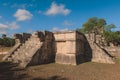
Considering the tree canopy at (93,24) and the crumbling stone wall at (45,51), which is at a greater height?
the tree canopy at (93,24)

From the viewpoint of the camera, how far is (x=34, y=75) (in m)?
7.52

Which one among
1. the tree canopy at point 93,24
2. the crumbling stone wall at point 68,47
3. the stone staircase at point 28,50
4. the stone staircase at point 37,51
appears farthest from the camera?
the tree canopy at point 93,24

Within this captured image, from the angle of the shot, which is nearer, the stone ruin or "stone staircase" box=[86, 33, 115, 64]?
the stone ruin

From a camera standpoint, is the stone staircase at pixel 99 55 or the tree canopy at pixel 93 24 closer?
the stone staircase at pixel 99 55

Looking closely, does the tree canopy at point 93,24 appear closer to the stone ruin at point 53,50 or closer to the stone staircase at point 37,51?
the stone ruin at point 53,50

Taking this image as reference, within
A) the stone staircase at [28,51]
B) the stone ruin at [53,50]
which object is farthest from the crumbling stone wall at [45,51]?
the stone staircase at [28,51]

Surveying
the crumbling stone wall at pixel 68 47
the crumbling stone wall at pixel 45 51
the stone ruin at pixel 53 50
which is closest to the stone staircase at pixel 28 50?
the stone ruin at pixel 53 50

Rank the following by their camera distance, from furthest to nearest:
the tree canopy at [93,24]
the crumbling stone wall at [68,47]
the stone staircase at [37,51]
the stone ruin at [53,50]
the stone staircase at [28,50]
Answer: the tree canopy at [93,24] → the crumbling stone wall at [68,47] → the stone ruin at [53,50] → the stone staircase at [28,50] → the stone staircase at [37,51]

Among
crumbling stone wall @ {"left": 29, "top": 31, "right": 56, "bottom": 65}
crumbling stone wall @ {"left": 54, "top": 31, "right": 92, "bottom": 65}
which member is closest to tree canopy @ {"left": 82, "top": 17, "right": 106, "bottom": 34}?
crumbling stone wall @ {"left": 54, "top": 31, "right": 92, "bottom": 65}

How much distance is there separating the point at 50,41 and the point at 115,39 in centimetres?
2425

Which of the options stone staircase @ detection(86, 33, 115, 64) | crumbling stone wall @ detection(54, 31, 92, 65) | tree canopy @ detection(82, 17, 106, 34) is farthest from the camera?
tree canopy @ detection(82, 17, 106, 34)

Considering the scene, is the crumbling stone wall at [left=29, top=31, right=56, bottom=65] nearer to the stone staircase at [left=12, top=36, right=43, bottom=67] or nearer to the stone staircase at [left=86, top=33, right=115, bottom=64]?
the stone staircase at [left=12, top=36, right=43, bottom=67]

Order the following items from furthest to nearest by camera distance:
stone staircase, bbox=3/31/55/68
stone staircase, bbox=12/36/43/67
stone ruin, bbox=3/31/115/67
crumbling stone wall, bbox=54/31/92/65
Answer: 1. crumbling stone wall, bbox=54/31/92/65
2. stone ruin, bbox=3/31/115/67
3. stone staircase, bbox=12/36/43/67
4. stone staircase, bbox=3/31/55/68

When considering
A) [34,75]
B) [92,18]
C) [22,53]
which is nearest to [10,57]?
A: [22,53]
